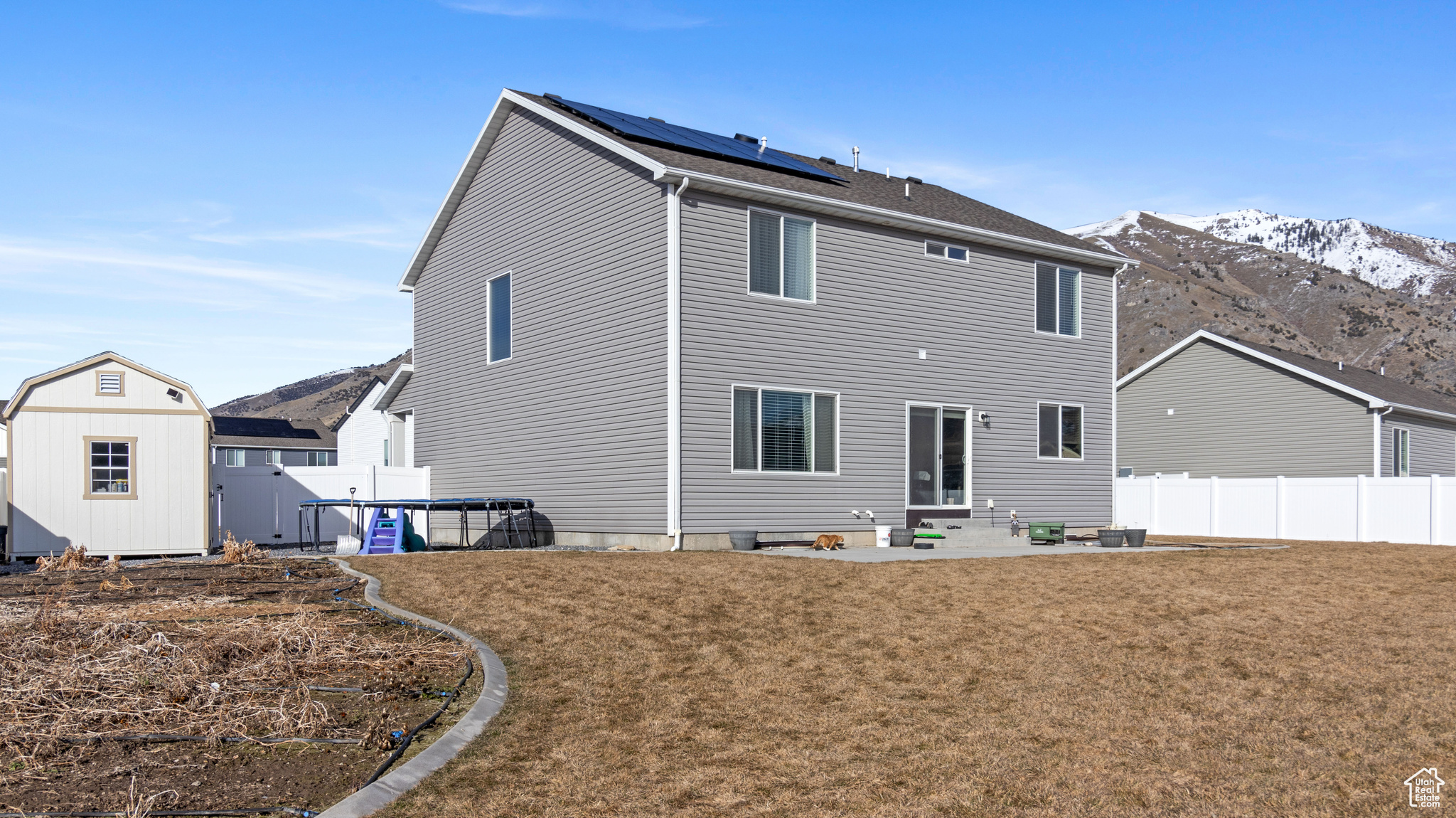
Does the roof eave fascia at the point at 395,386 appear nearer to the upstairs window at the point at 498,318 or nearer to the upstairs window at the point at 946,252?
the upstairs window at the point at 498,318

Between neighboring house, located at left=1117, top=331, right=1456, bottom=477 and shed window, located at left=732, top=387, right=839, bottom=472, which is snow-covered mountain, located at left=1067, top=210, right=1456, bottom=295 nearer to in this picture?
neighboring house, located at left=1117, top=331, right=1456, bottom=477

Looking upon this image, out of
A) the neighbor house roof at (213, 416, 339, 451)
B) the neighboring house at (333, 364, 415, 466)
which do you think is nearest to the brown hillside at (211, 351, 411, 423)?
the neighbor house roof at (213, 416, 339, 451)

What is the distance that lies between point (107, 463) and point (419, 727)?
49.0 ft

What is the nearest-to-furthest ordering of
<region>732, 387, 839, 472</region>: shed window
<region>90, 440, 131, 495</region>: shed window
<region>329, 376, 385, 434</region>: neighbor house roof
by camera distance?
<region>732, 387, 839, 472</region>: shed window
<region>90, 440, 131, 495</region>: shed window
<region>329, 376, 385, 434</region>: neighbor house roof

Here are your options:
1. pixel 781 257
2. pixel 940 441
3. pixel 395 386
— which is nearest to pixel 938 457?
pixel 940 441

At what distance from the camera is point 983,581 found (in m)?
12.0

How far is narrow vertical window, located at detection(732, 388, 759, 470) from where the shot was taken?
1612 cm

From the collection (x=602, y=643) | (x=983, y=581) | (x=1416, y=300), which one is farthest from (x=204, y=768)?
(x=1416, y=300)

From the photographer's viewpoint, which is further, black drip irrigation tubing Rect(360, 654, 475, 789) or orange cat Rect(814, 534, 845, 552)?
orange cat Rect(814, 534, 845, 552)

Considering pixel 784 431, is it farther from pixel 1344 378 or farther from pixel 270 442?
pixel 270 442

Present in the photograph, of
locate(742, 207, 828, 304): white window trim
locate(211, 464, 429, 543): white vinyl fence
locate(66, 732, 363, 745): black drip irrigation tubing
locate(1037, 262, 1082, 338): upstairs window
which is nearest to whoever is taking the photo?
locate(66, 732, 363, 745): black drip irrigation tubing

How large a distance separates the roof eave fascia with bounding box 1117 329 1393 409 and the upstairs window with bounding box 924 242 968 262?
33.9ft

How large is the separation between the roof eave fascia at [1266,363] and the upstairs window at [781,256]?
13.4m

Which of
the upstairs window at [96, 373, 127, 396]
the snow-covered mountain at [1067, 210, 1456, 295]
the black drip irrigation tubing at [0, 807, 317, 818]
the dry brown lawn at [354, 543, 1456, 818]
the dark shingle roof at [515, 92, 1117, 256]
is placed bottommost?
the dry brown lawn at [354, 543, 1456, 818]
